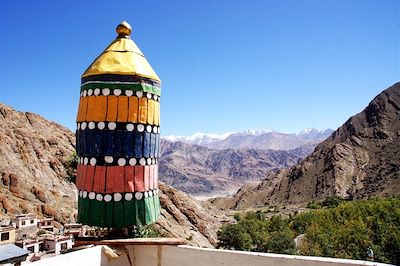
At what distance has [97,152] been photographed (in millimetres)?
4211

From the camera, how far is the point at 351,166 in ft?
279

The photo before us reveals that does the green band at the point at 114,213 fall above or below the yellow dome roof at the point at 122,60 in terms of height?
below

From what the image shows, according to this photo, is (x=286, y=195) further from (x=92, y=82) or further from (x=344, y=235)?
(x=92, y=82)

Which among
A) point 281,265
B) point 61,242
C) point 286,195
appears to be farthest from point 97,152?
point 286,195

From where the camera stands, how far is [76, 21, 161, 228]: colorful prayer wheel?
418cm

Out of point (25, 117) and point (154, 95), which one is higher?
point (25, 117)

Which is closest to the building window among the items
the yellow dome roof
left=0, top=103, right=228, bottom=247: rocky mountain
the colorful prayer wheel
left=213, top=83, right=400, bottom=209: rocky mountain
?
left=0, top=103, right=228, bottom=247: rocky mountain

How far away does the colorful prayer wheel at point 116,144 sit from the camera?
4.18 meters

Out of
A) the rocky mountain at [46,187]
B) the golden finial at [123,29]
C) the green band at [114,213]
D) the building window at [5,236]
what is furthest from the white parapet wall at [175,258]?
the rocky mountain at [46,187]

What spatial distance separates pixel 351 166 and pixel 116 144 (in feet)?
294

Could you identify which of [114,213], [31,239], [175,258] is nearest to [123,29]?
[114,213]

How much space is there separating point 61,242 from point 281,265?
30915 mm

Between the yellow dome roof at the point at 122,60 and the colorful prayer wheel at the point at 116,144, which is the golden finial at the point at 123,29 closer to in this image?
the yellow dome roof at the point at 122,60

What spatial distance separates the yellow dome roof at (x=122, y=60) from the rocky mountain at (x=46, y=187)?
116 feet
